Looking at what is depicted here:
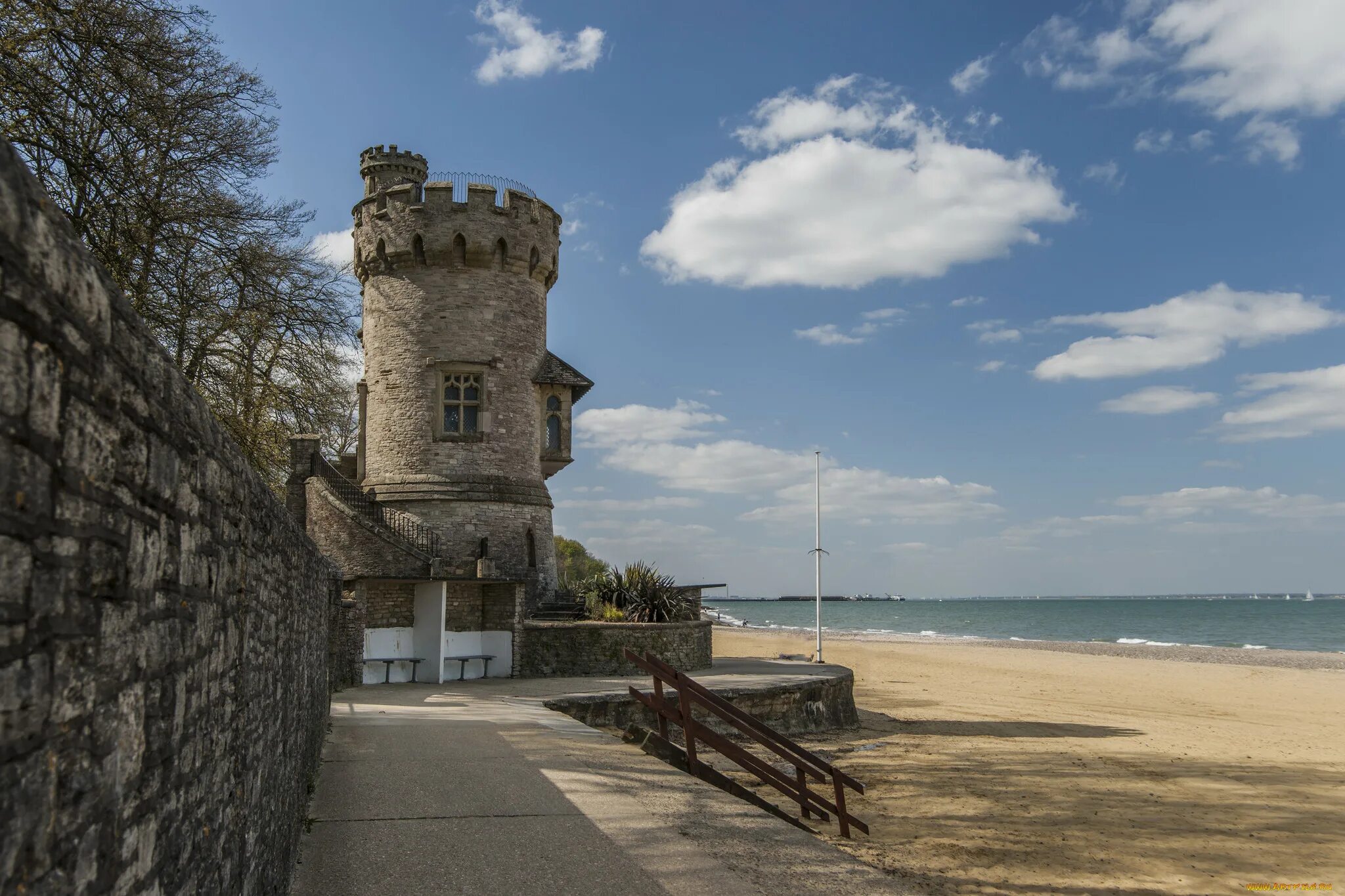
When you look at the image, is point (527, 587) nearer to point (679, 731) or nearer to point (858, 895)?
point (679, 731)

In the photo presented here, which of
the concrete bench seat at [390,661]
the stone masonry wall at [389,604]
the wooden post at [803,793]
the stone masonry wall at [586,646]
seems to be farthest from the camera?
the stone masonry wall at [586,646]

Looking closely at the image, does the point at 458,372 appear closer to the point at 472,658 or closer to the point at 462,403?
the point at 462,403

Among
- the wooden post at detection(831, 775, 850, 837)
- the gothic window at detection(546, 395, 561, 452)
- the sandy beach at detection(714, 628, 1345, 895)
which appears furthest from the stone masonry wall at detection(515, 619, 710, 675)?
the wooden post at detection(831, 775, 850, 837)

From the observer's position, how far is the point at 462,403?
2362cm

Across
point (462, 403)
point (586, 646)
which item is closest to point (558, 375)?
point (462, 403)

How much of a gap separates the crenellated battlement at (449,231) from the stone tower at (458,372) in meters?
0.03

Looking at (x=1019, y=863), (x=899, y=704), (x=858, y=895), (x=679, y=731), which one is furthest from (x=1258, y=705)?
(x=858, y=895)

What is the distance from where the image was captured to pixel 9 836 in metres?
1.63

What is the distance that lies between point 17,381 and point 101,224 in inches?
468

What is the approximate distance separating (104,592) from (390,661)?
1842cm

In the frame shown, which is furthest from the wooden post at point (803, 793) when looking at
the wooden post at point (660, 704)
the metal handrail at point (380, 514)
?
the metal handrail at point (380, 514)

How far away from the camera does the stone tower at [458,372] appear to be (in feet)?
76.8

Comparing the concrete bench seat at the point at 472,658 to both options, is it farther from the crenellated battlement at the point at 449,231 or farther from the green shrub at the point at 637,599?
the crenellated battlement at the point at 449,231

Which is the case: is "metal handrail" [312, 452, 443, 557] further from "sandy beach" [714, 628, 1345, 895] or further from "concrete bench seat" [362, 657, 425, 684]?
"sandy beach" [714, 628, 1345, 895]
